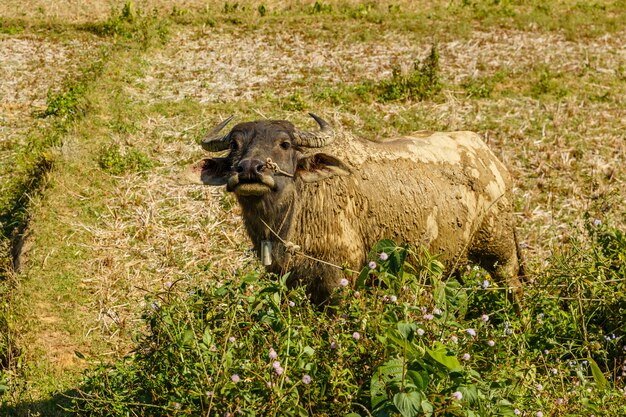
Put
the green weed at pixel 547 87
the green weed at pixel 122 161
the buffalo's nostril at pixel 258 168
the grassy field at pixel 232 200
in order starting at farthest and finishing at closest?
the green weed at pixel 547 87 → the green weed at pixel 122 161 → the buffalo's nostril at pixel 258 168 → the grassy field at pixel 232 200

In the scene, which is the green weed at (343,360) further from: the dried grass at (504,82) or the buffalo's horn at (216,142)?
the dried grass at (504,82)

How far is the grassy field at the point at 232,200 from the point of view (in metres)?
3.62

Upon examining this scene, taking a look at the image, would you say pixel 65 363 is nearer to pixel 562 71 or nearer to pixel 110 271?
pixel 110 271

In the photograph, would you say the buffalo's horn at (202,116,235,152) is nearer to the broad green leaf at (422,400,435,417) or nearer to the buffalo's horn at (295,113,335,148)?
the buffalo's horn at (295,113,335,148)

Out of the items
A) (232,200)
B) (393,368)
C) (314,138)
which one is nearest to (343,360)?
(393,368)

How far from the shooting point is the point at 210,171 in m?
5.14

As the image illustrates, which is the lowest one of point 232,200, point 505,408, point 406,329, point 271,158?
point 232,200

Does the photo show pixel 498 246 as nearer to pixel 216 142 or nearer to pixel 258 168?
pixel 258 168

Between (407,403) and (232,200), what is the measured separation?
17.0ft

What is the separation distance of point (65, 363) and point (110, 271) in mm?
1310

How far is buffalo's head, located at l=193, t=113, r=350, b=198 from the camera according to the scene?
185 inches

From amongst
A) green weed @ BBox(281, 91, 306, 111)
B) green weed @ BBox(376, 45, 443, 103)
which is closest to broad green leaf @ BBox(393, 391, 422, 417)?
green weed @ BBox(281, 91, 306, 111)

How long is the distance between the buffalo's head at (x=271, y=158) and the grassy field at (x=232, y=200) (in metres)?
0.35

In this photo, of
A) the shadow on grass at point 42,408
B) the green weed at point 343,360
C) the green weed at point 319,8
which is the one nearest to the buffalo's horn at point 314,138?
the green weed at point 343,360
